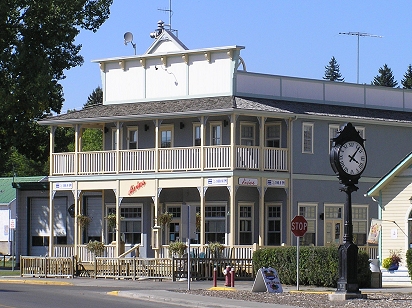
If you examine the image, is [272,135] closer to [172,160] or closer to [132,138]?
[172,160]

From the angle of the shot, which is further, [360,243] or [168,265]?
[360,243]

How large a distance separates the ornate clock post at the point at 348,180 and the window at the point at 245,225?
1615 cm

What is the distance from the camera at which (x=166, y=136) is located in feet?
154

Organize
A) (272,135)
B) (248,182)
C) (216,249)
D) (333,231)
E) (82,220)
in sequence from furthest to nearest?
(82,220)
(333,231)
(272,135)
(248,182)
(216,249)

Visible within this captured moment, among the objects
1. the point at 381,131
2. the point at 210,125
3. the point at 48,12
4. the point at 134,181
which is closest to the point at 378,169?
the point at 381,131

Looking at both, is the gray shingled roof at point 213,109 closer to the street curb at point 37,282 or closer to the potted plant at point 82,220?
the potted plant at point 82,220

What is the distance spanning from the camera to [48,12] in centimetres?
5091

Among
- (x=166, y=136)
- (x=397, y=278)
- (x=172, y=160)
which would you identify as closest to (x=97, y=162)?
(x=166, y=136)

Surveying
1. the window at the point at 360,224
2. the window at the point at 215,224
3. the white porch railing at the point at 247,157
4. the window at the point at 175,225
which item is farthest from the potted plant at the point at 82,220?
the window at the point at 360,224

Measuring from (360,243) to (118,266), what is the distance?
11.3 m

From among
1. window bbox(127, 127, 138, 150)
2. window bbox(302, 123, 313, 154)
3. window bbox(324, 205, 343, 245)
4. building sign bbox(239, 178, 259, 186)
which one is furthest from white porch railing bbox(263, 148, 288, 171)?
window bbox(127, 127, 138, 150)

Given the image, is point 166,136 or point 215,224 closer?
point 215,224

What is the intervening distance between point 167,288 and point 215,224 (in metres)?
11.3

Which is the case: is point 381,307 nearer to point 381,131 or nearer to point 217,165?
point 217,165
